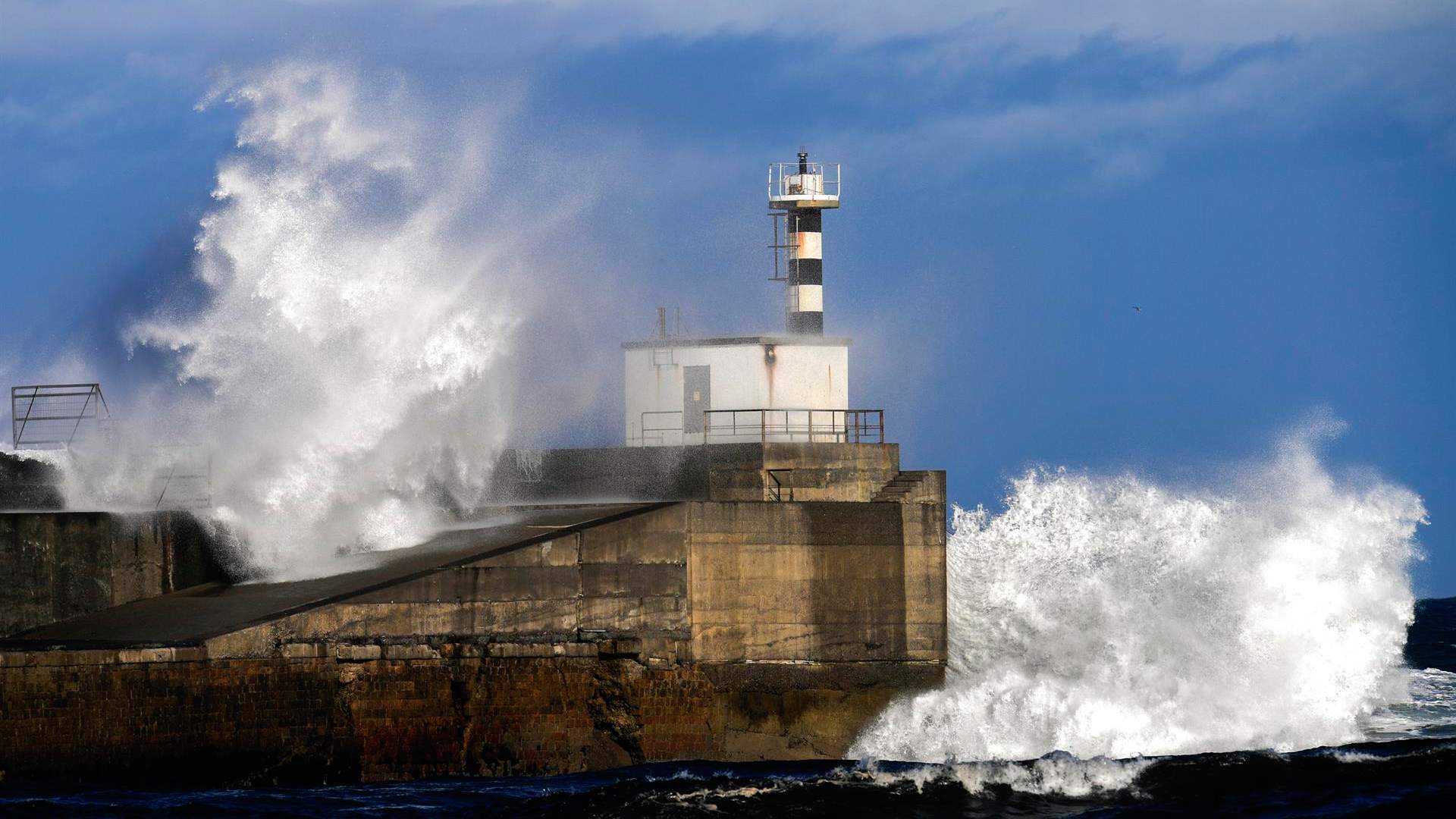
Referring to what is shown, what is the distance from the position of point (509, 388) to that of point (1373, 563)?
39.9ft

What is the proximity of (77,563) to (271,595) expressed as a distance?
2.13 meters

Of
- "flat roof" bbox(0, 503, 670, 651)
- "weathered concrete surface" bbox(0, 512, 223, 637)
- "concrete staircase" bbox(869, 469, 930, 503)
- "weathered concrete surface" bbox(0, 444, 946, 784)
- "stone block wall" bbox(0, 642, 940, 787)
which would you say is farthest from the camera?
"concrete staircase" bbox(869, 469, 930, 503)

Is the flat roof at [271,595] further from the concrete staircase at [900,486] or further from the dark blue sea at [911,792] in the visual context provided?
the concrete staircase at [900,486]

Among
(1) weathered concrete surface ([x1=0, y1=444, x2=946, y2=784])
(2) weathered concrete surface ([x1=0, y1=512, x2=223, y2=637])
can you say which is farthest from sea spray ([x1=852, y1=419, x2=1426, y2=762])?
(2) weathered concrete surface ([x1=0, y1=512, x2=223, y2=637])

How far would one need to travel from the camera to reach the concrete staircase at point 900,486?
23328 mm

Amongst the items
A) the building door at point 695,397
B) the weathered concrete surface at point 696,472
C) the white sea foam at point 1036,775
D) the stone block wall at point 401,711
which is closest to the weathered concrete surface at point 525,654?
the stone block wall at point 401,711

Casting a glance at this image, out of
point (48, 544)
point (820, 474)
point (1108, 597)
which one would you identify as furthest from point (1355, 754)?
point (48, 544)

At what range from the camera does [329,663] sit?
19062mm

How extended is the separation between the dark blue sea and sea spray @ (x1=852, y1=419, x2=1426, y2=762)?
2809mm

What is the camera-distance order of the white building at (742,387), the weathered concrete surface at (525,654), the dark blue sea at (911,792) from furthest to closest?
the white building at (742,387) < the weathered concrete surface at (525,654) < the dark blue sea at (911,792)

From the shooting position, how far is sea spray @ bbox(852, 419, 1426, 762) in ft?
74.1

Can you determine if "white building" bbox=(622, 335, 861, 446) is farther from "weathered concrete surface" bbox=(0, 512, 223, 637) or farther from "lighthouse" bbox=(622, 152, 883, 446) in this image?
"weathered concrete surface" bbox=(0, 512, 223, 637)

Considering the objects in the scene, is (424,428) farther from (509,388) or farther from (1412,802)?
(1412,802)

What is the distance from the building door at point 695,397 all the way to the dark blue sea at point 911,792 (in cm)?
777
